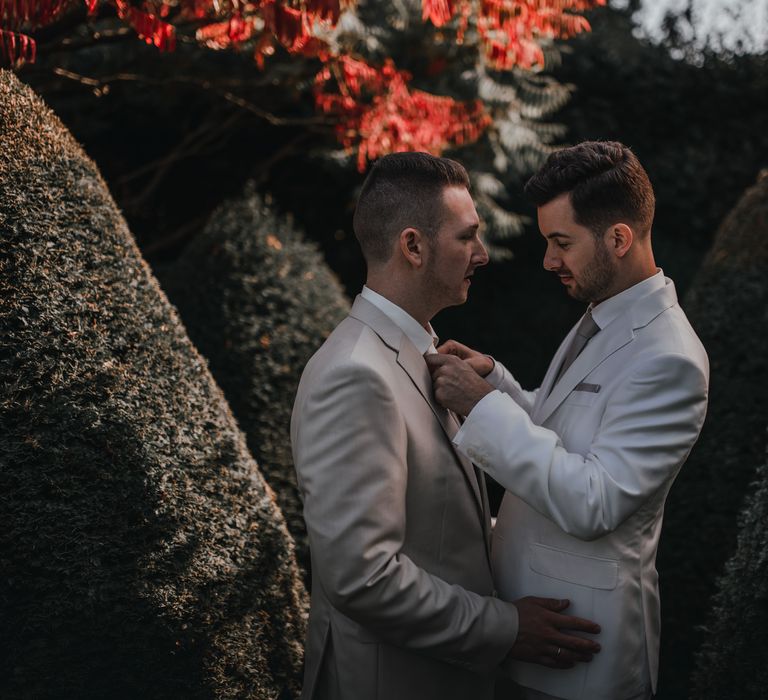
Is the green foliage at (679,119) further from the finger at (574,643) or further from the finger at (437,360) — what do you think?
the finger at (574,643)

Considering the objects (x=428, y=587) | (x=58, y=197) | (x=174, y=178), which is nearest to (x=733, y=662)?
(x=428, y=587)

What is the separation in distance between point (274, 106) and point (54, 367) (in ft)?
20.7

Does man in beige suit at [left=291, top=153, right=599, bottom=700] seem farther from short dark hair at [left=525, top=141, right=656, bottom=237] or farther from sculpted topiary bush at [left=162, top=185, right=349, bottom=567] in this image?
sculpted topiary bush at [left=162, top=185, right=349, bottom=567]

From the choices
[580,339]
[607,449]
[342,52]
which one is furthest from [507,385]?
[342,52]

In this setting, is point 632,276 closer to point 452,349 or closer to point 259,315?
point 452,349

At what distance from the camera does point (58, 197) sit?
131 inches

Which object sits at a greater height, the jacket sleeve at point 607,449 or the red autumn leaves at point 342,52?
the red autumn leaves at point 342,52

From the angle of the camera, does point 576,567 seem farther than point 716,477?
No

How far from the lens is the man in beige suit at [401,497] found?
2447 mm

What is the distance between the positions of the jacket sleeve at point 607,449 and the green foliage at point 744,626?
3.28 ft

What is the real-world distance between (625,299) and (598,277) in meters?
0.13

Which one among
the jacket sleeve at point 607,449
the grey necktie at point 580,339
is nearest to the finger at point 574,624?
the jacket sleeve at point 607,449

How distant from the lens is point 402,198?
2855 millimetres

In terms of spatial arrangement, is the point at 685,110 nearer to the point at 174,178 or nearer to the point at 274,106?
the point at 274,106
